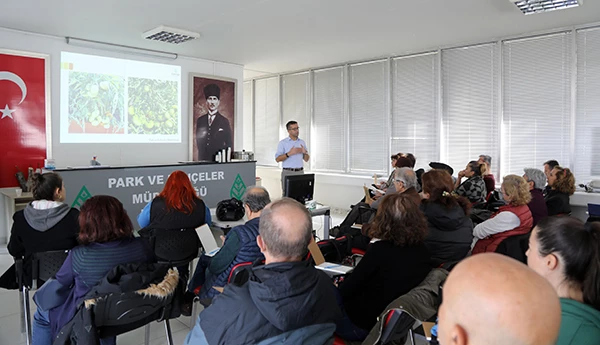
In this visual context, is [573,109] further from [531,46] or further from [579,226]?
[579,226]

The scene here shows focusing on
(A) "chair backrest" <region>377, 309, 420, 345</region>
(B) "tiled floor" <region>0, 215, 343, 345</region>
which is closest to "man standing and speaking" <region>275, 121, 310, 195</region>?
(B) "tiled floor" <region>0, 215, 343, 345</region>

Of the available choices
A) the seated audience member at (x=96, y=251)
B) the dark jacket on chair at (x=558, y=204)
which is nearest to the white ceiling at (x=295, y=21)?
the dark jacket on chair at (x=558, y=204)

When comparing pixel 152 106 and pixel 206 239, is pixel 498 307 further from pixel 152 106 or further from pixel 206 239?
pixel 152 106

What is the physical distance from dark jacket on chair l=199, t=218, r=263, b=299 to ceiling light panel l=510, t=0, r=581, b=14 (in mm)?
3999

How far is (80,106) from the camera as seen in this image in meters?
6.65

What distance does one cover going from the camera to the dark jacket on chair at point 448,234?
301 cm

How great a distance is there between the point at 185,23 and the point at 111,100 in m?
2.14

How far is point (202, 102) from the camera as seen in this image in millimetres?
8039

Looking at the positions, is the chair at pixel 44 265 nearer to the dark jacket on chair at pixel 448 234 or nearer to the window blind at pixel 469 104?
the dark jacket on chair at pixel 448 234

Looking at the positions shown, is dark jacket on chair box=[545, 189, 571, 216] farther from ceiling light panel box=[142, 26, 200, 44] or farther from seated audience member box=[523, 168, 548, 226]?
ceiling light panel box=[142, 26, 200, 44]

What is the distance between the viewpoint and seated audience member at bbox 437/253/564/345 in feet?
2.30

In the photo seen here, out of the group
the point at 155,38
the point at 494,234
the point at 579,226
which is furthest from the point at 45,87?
the point at 579,226

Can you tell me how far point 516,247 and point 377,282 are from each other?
4.26ft

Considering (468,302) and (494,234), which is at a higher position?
(468,302)
